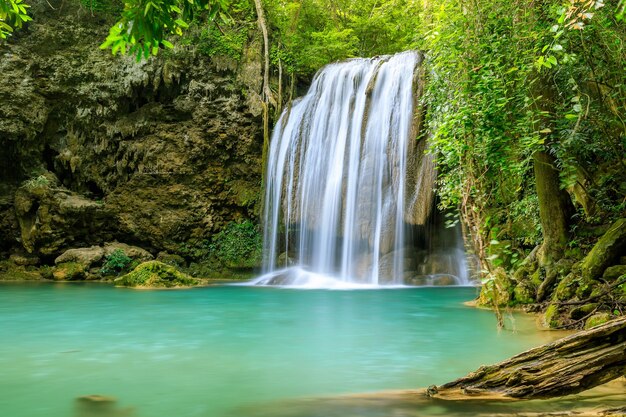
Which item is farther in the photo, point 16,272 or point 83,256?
point 16,272

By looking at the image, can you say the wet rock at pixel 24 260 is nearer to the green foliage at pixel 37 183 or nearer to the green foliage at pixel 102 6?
the green foliage at pixel 37 183

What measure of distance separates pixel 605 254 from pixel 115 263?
13607 millimetres

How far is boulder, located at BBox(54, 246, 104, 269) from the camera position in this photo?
16.2 metres

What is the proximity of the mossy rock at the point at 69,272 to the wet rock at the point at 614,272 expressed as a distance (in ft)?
46.1

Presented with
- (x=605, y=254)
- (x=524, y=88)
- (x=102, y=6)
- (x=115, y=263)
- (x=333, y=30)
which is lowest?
(x=115, y=263)

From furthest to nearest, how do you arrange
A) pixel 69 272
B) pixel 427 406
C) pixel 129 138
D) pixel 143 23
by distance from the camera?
pixel 129 138 → pixel 69 272 → pixel 427 406 → pixel 143 23

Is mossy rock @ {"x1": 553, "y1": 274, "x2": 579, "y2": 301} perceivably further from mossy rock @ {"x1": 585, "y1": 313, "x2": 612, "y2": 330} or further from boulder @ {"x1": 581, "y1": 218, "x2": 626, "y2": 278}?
mossy rock @ {"x1": 585, "y1": 313, "x2": 612, "y2": 330}

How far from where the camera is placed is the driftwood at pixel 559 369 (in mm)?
2986

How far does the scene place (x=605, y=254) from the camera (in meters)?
6.47

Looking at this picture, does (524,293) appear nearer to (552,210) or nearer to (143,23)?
(552,210)

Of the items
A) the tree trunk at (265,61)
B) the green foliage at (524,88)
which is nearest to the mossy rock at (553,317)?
the green foliage at (524,88)

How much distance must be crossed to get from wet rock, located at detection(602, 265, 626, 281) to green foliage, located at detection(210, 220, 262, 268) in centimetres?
1205

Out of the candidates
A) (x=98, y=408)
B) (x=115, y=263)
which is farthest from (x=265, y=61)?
(x=98, y=408)

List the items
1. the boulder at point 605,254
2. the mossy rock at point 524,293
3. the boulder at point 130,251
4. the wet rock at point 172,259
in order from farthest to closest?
the wet rock at point 172,259 → the boulder at point 130,251 → the mossy rock at point 524,293 → the boulder at point 605,254
